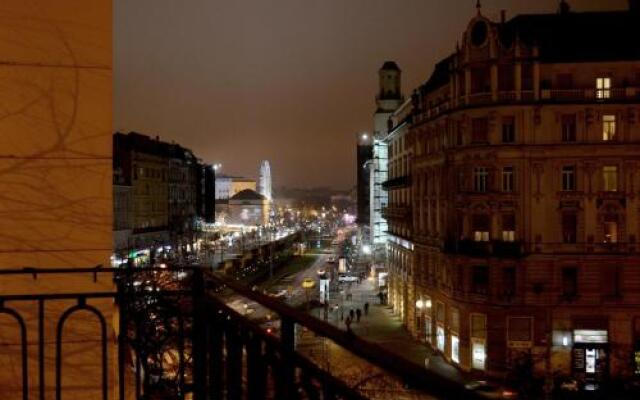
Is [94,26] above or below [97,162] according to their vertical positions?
above

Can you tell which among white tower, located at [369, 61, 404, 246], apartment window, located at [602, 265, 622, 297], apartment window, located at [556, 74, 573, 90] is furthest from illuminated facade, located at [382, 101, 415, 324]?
apartment window, located at [602, 265, 622, 297]

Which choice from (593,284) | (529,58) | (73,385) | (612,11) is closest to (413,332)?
(593,284)

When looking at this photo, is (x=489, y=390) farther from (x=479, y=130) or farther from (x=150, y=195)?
(x=150, y=195)

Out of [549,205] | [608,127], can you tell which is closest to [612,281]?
[549,205]

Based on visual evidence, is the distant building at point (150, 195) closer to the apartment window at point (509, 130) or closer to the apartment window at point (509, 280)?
the apartment window at point (509, 280)

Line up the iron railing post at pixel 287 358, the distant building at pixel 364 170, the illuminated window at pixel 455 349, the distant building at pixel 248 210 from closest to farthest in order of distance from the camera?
the iron railing post at pixel 287 358 < the illuminated window at pixel 455 349 < the distant building at pixel 364 170 < the distant building at pixel 248 210

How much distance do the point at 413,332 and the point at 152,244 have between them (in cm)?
4153

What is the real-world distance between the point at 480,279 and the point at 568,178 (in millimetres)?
6514

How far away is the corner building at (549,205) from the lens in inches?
1227

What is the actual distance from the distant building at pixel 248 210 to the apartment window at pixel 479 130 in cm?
16130

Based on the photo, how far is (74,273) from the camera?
17.7 ft

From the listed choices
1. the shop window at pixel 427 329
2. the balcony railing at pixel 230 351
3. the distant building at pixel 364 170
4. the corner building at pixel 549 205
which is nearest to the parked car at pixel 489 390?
the balcony railing at pixel 230 351

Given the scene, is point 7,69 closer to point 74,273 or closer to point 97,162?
point 97,162

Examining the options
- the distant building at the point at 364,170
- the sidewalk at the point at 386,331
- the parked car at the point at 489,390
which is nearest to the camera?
the parked car at the point at 489,390
